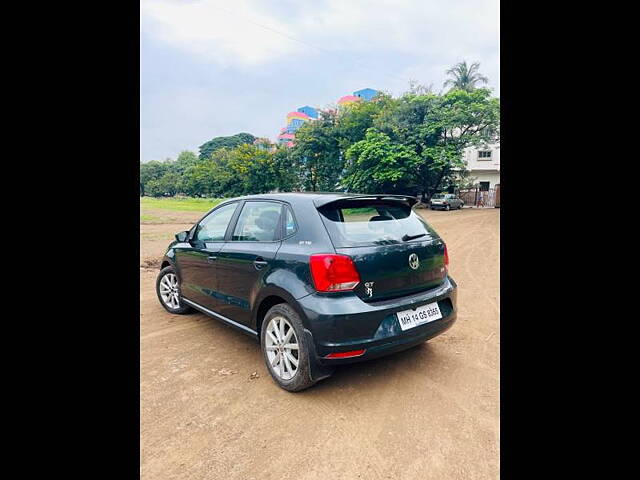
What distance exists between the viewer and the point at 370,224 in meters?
2.96

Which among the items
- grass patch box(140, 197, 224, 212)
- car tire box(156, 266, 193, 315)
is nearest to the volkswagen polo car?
car tire box(156, 266, 193, 315)

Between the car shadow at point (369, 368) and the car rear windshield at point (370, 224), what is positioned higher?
the car rear windshield at point (370, 224)

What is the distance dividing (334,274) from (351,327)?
39 cm

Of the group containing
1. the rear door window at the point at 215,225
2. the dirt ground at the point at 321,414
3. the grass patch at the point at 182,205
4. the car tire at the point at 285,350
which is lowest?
the dirt ground at the point at 321,414

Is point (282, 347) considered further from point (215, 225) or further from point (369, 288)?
point (215, 225)

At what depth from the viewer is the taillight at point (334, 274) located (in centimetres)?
260

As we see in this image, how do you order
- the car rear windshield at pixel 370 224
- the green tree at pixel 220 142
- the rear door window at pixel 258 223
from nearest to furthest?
the car rear windshield at pixel 370 224
the rear door window at pixel 258 223
the green tree at pixel 220 142

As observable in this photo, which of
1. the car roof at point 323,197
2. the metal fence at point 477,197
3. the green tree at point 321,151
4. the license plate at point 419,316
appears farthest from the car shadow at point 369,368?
the metal fence at point 477,197

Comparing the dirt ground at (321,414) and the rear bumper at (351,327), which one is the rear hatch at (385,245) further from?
the dirt ground at (321,414)
